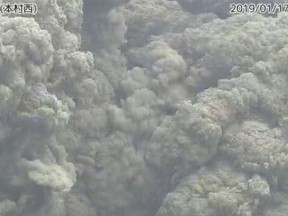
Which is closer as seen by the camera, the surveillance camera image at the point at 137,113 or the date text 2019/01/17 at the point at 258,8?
the surveillance camera image at the point at 137,113

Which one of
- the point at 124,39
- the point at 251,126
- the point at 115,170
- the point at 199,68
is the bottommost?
the point at 115,170

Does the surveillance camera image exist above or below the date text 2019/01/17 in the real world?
below

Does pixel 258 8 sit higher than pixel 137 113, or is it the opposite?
pixel 258 8

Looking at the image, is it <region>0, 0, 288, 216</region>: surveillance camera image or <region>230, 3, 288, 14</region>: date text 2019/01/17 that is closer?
<region>0, 0, 288, 216</region>: surveillance camera image

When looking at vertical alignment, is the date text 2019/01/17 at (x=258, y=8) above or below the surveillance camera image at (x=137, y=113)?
above

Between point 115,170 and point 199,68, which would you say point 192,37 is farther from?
point 115,170

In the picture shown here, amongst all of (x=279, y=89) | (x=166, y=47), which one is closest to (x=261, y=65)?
(x=279, y=89)

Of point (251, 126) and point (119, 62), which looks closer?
point (251, 126)

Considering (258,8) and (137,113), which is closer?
(137,113)
